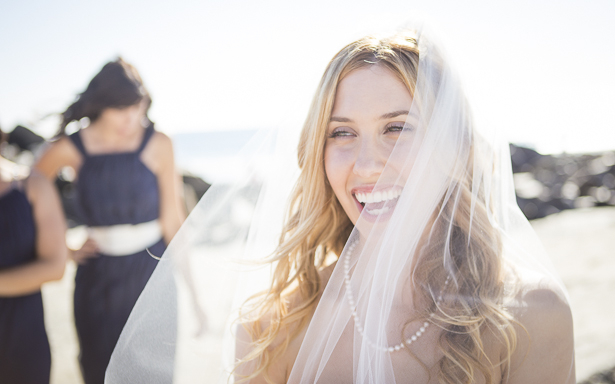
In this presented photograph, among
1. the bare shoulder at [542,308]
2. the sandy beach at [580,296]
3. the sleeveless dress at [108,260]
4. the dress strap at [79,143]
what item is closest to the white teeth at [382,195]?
the bare shoulder at [542,308]

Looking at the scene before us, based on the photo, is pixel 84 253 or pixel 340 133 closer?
pixel 340 133

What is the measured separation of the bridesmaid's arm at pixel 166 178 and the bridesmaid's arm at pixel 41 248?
2.54ft

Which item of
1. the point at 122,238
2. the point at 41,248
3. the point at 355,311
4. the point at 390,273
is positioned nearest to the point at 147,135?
the point at 122,238

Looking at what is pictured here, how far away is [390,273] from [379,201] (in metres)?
0.28

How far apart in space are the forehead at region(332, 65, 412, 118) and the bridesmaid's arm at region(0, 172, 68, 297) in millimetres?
1699

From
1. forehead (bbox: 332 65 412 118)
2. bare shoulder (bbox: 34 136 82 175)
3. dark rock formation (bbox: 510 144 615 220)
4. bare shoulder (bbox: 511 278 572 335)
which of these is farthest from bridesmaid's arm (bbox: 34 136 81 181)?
dark rock formation (bbox: 510 144 615 220)

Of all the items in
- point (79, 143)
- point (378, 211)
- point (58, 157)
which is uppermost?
point (378, 211)

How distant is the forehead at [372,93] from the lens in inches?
61.1

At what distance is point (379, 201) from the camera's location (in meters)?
1.58

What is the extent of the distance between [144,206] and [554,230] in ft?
22.3

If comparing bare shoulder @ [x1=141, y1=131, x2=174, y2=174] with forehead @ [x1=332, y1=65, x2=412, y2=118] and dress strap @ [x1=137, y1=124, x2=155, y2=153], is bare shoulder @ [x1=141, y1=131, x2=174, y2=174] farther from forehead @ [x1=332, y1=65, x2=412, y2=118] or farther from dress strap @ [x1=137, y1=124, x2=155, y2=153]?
forehead @ [x1=332, y1=65, x2=412, y2=118]

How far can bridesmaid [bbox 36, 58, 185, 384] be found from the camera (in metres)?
2.75

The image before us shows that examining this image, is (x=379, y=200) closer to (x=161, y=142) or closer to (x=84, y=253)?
(x=161, y=142)

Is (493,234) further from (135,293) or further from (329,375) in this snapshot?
(135,293)
